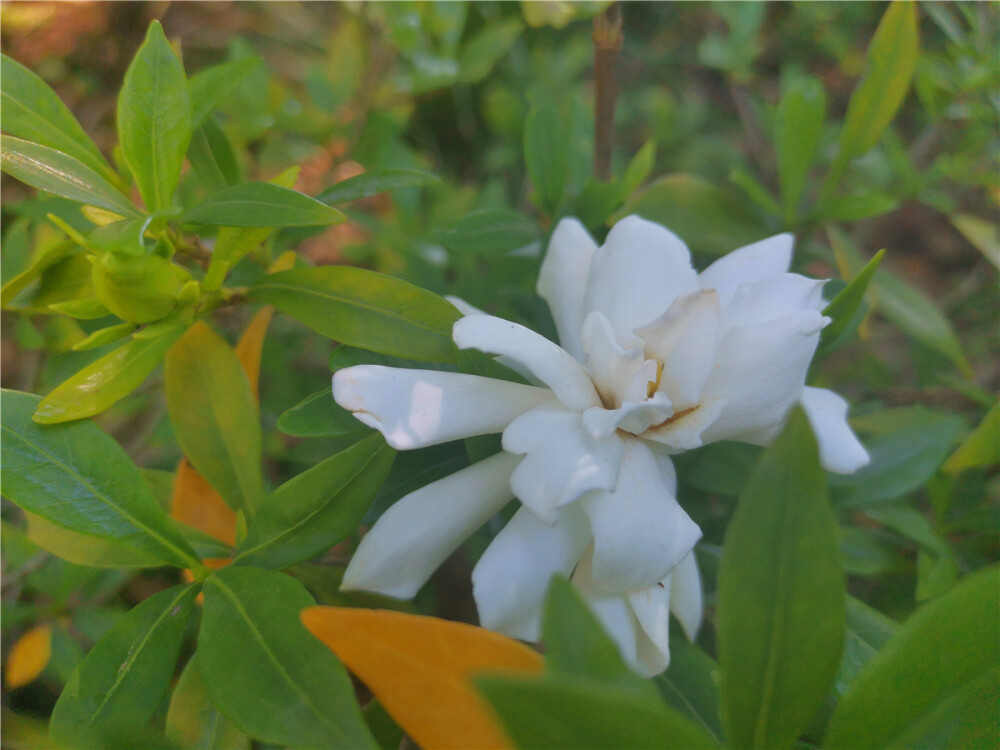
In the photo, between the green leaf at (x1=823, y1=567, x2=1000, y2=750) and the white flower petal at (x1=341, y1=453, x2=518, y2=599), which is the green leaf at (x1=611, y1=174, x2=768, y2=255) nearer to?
the white flower petal at (x1=341, y1=453, x2=518, y2=599)

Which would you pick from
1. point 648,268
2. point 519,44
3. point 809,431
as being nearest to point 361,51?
point 519,44

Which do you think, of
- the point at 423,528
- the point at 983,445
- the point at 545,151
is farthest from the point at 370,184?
the point at 983,445

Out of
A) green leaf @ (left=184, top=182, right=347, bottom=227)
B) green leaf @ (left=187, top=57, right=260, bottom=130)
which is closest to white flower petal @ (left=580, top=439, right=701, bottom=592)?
green leaf @ (left=184, top=182, right=347, bottom=227)

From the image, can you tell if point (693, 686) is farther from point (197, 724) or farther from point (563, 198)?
point (563, 198)

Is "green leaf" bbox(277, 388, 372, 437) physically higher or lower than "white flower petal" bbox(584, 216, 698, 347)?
lower

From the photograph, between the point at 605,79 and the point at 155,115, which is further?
the point at 605,79

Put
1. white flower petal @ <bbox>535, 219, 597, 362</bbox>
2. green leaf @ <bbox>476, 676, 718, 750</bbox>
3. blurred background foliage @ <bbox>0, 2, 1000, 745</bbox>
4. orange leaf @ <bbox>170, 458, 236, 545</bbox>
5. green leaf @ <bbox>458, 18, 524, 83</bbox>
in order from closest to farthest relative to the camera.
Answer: green leaf @ <bbox>476, 676, 718, 750</bbox>, white flower petal @ <bbox>535, 219, 597, 362</bbox>, orange leaf @ <bbox>170, 458, 236, 545</bbox>, blurred background foliage @ <bbox>0, 2, 1000, 745</bbox>, green leaf @ <bbox>458, 18, 524, 83</bbox>

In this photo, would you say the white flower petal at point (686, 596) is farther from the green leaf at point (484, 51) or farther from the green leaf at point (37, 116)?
the green leaf at point (484, 51)
